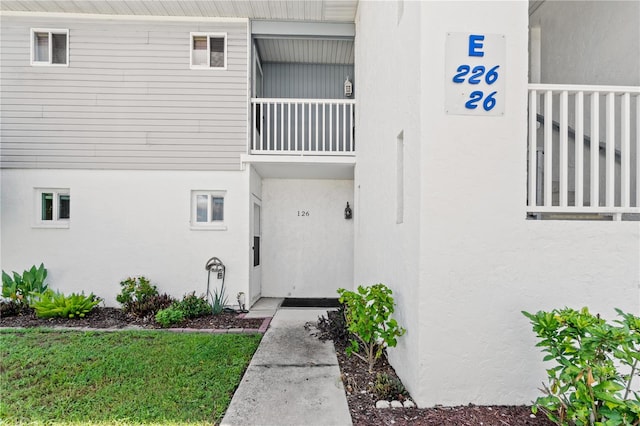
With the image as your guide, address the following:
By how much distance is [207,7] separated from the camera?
6.21 meters

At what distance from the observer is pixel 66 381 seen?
3.47 m

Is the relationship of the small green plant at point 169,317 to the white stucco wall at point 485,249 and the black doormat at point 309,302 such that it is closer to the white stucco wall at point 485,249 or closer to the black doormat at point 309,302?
the black doormat at point 309,302

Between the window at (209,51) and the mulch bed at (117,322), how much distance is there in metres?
4.49

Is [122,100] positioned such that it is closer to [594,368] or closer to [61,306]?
[61,306]

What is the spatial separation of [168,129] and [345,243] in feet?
13.9

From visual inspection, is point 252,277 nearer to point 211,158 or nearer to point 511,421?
point 211,158

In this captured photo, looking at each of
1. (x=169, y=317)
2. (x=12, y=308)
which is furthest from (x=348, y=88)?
(x=12, y=308)

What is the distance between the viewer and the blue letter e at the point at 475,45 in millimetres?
2844

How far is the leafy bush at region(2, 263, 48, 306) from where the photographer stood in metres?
6.04

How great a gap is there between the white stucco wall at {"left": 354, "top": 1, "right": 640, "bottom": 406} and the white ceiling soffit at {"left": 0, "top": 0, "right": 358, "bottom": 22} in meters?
3.96

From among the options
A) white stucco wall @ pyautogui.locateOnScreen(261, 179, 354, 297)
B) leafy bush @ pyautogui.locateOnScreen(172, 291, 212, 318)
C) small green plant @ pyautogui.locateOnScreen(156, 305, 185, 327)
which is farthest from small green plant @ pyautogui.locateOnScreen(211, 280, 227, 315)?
white stucco wall @ pyautogui.locateOnScreen(261, 179, 354, 297)

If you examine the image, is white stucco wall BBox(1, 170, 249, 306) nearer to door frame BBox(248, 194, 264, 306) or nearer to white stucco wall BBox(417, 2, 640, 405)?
door frame BBox(248, 194, 264, 306)

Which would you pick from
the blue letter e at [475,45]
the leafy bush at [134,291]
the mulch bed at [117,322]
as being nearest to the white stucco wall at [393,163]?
the blue letter e at [475,45]

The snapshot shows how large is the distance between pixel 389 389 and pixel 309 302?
439 cm
